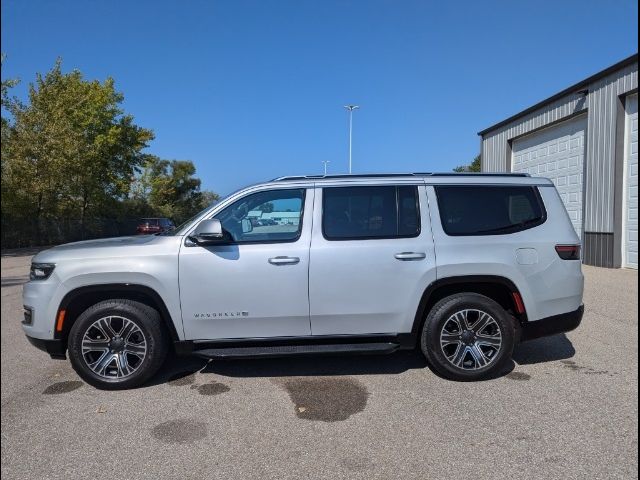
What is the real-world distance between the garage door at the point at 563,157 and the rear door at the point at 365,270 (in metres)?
11.2

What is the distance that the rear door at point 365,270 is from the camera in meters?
4.32

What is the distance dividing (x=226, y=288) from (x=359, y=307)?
47.7 inches

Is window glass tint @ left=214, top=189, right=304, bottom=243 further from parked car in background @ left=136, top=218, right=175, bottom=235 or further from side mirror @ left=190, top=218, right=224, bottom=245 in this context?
parked car in background @ left=136, top=218, right=175, bottom=235

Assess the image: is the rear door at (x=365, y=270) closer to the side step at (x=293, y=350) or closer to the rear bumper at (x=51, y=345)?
the side step at (x=293, y=350)

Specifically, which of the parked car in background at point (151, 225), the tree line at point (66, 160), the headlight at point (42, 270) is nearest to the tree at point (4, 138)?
the tree line at point (66, 160)

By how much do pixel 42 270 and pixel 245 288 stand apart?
73.1 inches

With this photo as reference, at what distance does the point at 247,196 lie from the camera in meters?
4.59

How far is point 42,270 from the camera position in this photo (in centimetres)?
432

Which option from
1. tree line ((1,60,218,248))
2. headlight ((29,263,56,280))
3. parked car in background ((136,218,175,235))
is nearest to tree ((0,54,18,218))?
tree line ((1,60,218,248))

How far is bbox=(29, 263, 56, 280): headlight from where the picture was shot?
4.29 metres

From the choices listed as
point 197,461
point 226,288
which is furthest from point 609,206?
point 197,461

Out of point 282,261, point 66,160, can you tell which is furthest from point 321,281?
point 66,160

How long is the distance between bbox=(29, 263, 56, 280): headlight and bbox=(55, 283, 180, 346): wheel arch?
282 mm

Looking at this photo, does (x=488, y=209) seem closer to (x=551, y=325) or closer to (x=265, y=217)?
(x=551, y=325)
